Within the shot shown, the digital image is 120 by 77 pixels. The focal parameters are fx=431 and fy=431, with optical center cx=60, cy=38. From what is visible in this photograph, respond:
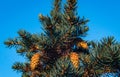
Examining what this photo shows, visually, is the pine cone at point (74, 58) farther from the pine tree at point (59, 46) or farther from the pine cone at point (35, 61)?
the pine cone at point (35, 61)

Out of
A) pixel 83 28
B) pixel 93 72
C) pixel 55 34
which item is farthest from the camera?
pixel 83 28

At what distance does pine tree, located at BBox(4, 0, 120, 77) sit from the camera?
18.1 m

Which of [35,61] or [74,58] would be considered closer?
[74,58]

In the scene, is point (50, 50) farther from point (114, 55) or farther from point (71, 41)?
point (114, 55)

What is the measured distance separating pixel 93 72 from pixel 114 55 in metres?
2.21

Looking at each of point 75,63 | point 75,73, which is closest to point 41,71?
point 75,63

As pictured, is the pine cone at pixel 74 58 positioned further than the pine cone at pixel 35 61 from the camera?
No

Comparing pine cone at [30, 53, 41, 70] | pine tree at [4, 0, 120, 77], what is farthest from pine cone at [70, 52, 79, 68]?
pine cone at [30, 53, 41, 70]

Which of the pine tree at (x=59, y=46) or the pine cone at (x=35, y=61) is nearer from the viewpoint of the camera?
the pine tree at (x=59, y=46)

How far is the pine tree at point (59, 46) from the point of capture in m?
18.1

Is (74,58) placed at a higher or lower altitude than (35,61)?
lower

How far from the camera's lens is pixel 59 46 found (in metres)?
20.7

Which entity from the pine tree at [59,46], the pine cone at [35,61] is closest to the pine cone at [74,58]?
the pine tree at [59,46]

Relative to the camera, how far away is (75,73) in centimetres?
1677
